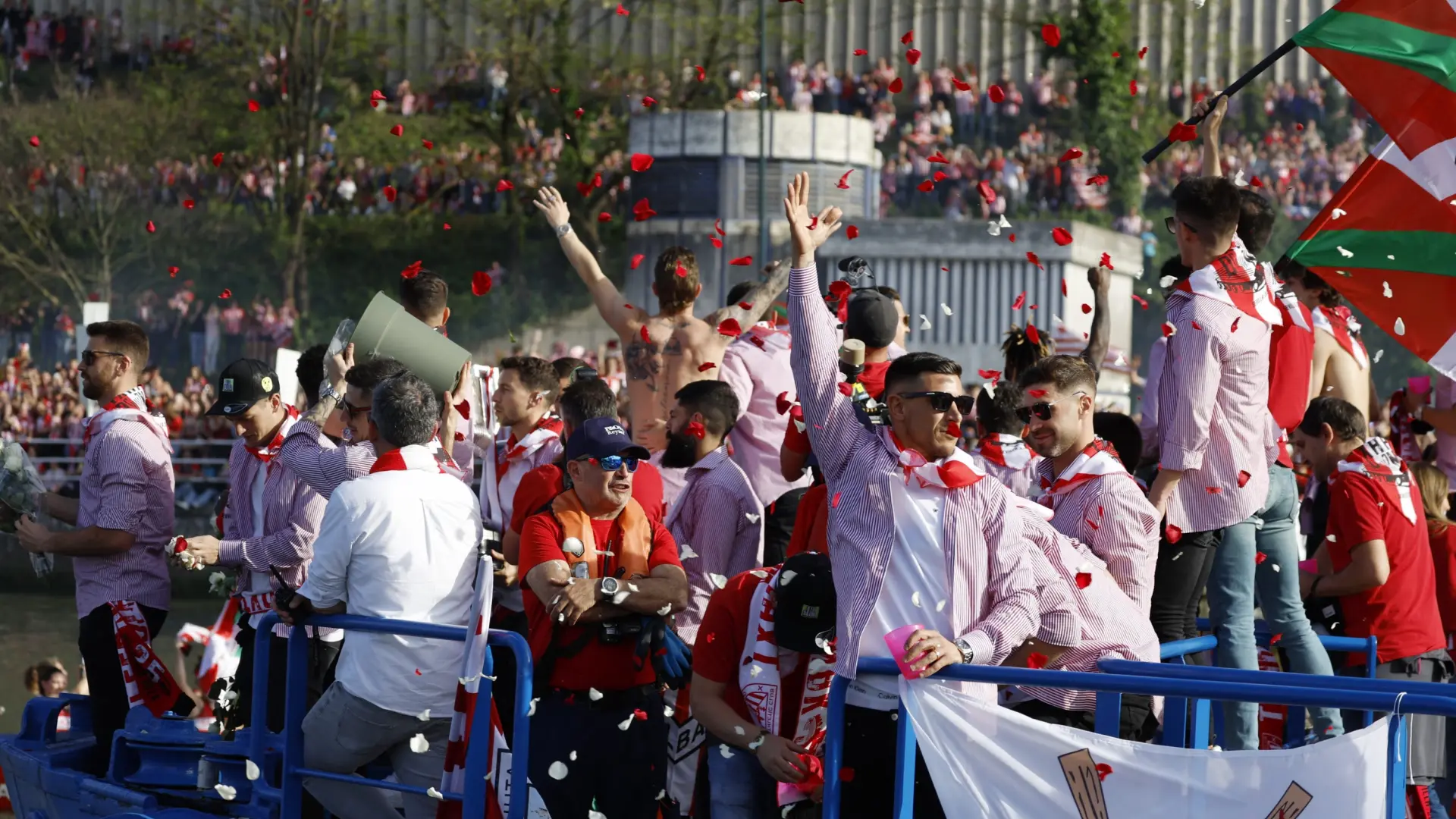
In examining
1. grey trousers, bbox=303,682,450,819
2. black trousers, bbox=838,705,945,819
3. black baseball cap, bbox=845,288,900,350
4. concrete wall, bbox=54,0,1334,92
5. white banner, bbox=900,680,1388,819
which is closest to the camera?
white banner, bbox=900,680,1388,819

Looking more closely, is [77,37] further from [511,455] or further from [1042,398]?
[1042,398]

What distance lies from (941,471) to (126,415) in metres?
4.20

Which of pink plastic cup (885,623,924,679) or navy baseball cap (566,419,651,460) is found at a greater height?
navy baseball cap (566,419,651,460)

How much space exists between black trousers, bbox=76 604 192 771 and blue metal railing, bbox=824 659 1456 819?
3760 mm

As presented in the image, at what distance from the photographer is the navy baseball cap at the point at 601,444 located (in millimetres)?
6156

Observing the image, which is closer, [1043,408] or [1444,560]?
[1043,408]

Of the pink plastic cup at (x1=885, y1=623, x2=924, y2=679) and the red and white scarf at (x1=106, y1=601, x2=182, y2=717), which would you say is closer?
the pink plastic cup at (x1=885, y1=623, x2=924, y2=679)

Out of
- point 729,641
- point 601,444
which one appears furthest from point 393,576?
point 729,641

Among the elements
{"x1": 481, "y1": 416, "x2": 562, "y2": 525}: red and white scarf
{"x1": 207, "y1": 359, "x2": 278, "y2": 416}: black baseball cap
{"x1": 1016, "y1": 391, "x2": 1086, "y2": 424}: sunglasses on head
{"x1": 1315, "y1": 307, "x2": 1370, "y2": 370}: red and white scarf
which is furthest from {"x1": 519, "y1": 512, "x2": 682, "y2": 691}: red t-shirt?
{"x1": 1315, "y1": 307, "x2": 1370, "y2": 370}: red and white scarf

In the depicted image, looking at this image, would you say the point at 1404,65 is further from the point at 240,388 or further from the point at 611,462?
the point at 240,388

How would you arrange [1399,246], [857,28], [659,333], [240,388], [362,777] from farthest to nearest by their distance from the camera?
[857,28] < [659,333] < [240,388] < [1399,246] < [362,777]

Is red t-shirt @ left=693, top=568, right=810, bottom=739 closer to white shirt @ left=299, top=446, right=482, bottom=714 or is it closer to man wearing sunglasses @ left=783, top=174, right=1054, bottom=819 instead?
man wearing sunglasses @ left=783, top=174, right=1054, bottom=819

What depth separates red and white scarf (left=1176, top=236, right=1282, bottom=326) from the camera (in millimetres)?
6582

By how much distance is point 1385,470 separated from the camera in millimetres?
7594
